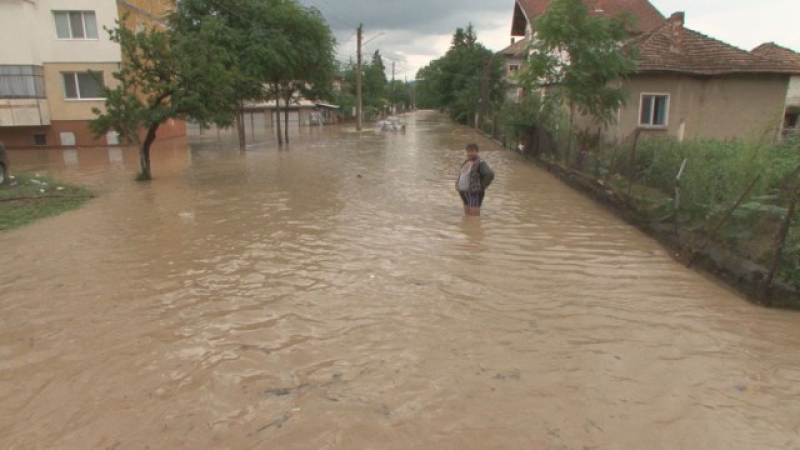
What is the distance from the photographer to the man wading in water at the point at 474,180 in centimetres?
1030

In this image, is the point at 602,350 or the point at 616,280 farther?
the point at 616,280

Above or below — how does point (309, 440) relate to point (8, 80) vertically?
below

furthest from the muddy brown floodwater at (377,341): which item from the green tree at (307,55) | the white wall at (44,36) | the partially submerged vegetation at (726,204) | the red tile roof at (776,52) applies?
the white wall at (44,36)

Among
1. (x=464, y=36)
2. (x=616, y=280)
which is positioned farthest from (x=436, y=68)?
(x=616, y=280)

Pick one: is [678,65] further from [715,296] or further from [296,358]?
[296,358]

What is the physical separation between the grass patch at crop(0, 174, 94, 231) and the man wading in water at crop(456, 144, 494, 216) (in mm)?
8170

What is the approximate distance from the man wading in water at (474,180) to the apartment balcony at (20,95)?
22.5 metres

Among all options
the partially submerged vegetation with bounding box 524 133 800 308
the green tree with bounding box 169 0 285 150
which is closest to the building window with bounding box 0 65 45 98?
the green tree with bounding box 169 0 285 150

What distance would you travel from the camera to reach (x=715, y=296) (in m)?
6.35

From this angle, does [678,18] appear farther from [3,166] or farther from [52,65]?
[52,65]

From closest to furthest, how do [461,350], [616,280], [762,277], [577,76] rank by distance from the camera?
[461,350]
[762,277]
[616,280]
[577,76]

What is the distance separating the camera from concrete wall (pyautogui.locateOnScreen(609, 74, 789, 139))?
19.2 metres

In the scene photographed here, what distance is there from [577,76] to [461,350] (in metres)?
13.9

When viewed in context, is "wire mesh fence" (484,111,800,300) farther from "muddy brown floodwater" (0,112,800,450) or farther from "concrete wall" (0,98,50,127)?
"concrete wall" (0,98,50,127)
